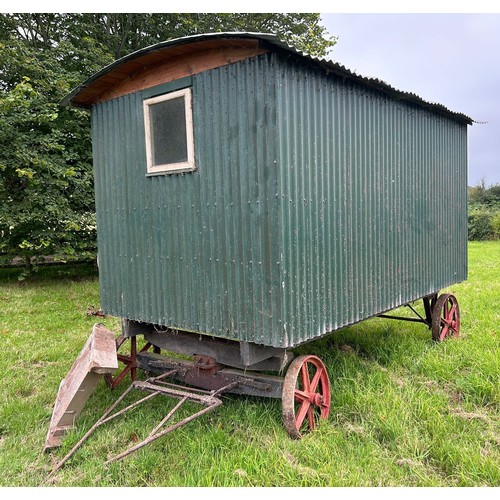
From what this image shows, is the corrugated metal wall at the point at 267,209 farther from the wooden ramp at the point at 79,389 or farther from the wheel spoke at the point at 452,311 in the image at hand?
the wheel spoke at the point at 452,311

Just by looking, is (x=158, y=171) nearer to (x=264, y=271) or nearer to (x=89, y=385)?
(x=264, y=271)

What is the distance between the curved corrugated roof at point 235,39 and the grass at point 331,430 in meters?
3.69

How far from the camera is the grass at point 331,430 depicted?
4.07 metres

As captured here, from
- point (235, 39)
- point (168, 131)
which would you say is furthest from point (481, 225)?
point (235, 39)

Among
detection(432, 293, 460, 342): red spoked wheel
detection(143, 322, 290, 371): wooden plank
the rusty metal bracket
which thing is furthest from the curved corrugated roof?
the rusty metal bracket

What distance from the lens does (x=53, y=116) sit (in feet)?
41.9

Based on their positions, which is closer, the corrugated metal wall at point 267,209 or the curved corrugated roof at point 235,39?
the curved corrugated roof at point 235,39

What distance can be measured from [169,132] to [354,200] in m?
2.32

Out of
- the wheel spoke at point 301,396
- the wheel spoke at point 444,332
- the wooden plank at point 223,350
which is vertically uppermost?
the wooden plank at point 223,350

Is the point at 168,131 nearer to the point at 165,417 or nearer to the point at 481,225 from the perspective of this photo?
the point at 165,417

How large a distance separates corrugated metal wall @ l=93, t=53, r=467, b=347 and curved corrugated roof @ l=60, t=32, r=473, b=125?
0.41ft

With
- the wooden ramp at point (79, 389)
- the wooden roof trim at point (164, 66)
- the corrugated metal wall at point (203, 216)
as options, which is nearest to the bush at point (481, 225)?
the corrugated metal wall at point (203, 216)

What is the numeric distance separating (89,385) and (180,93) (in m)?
3.27

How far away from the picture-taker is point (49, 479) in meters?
4.11
